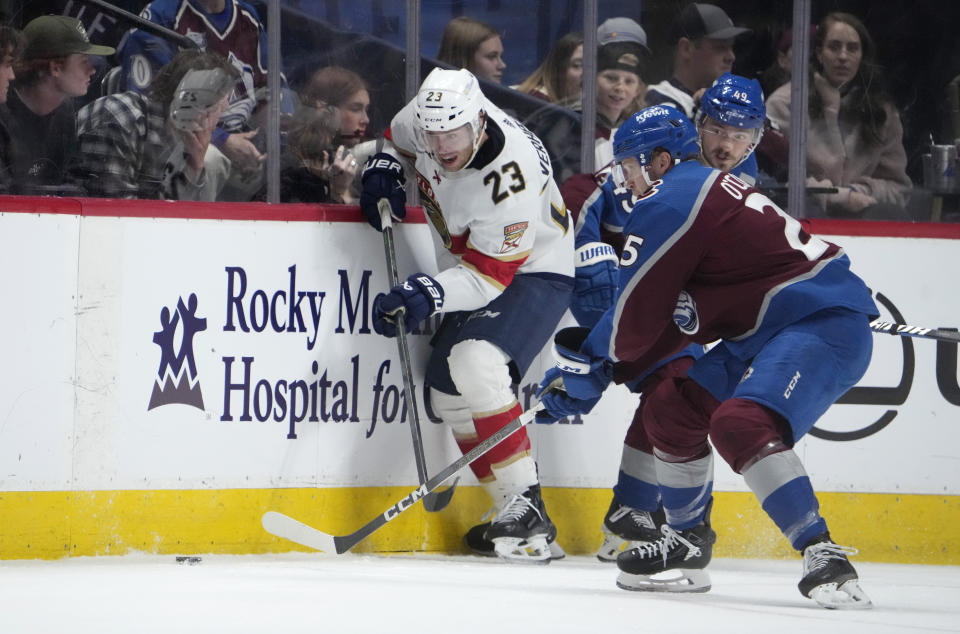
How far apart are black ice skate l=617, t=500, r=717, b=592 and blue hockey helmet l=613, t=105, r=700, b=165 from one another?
2.79 feet

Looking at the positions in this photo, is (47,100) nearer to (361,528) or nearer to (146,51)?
(146,51)

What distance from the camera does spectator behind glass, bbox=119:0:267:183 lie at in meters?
4.27

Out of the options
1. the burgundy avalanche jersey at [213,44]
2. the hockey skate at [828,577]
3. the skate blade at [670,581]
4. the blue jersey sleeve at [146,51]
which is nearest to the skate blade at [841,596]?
the hockey skate at [828,577]

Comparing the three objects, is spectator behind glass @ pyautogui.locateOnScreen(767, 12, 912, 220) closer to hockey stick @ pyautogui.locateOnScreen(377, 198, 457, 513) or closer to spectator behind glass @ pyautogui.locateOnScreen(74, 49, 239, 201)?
hockey stick @ pyautogui.locateOnScreen(377, 198, 457, 513)

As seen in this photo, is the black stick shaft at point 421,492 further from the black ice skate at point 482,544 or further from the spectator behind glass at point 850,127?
the spectator behind glass at point 850,127

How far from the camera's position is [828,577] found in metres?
2.64

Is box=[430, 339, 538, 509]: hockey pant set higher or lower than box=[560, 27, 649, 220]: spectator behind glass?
lower

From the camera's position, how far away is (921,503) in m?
3.79

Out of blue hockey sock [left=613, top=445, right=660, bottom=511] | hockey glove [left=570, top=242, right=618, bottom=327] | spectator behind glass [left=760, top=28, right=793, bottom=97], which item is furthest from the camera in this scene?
spectator behind glass [left=760, top=28, right=793, bottom=97]

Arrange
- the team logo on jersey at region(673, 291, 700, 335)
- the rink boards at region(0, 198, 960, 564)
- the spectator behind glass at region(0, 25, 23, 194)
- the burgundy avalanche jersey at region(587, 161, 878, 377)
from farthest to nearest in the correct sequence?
1. the spectator behind glass at region(0, 25, 23, 194)
2. the rink boards at region(0, 198, 960, 564)
3. the team logo on jersey at region(673, 291, 700, 335)
4. the burgundy avalanche jersey at region(587, 161, 878, 377)

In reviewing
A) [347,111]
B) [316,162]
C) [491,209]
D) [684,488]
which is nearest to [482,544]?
[684,488]

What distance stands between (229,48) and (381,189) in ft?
3.48

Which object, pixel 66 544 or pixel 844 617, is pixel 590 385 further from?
pixel 66 544

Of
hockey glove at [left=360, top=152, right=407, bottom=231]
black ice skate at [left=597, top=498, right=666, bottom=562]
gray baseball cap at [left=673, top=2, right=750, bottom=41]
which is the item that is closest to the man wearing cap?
gray baseball cap at [left=673, top=2, right=750, bottom=41]
